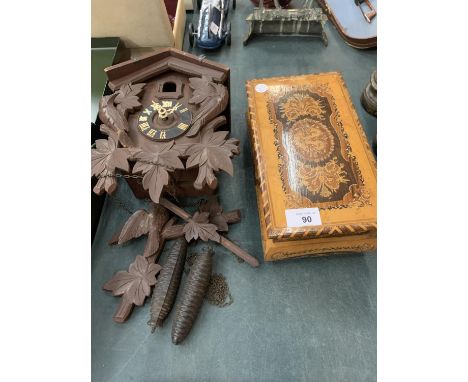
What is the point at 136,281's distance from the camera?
1.29m

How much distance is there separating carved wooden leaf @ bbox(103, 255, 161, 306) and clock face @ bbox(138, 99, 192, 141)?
1.72 ft

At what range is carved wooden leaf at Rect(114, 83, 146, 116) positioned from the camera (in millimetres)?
1286

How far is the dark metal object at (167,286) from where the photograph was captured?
119 centimetres

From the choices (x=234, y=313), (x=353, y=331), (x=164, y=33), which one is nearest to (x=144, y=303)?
(x=234, y=313)

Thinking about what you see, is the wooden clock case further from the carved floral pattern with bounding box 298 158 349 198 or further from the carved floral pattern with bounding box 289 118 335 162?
the carved floral pattern with bounding box 298 158 349 198

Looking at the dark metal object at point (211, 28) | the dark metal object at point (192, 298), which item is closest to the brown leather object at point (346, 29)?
the dark metal object at point (211, 28)

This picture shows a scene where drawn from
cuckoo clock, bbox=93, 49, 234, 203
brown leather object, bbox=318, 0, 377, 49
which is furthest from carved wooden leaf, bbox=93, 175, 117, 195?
brown leather object, bbox=318, 0, 377, 49

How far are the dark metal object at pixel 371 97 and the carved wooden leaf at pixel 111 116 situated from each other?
1.37 metres

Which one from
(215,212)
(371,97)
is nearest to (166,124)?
(215,212)

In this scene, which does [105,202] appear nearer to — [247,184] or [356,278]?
[247,184]

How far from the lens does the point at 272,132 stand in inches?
55.2

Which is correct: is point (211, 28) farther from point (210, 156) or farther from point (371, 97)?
point (210, 156)

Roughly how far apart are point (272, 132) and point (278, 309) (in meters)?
0.76

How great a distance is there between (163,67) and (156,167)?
21.4 inches
